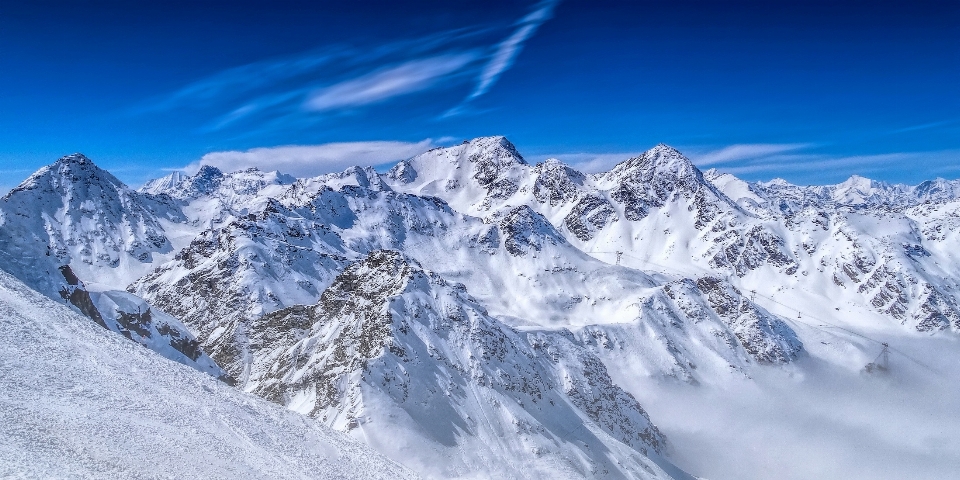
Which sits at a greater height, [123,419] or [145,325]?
[145,325]

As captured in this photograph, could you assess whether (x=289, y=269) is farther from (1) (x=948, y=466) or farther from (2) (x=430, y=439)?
(1) (x=948, y=466)

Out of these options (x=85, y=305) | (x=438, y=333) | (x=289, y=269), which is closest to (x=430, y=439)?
(x=438, y=333)

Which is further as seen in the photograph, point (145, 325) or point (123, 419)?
point (145, 325)

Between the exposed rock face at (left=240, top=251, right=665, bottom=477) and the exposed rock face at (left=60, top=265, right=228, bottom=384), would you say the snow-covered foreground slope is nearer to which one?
Answer: the exposed rock face at (left=240, top=251, right=665, bottom=477)

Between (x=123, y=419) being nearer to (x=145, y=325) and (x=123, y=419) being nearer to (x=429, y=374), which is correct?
(x=429, y=374)

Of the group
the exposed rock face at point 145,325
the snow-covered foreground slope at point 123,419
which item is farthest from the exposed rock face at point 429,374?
the snow-covered foreground slope at point 123,419

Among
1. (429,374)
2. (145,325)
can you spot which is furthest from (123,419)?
(145,325)

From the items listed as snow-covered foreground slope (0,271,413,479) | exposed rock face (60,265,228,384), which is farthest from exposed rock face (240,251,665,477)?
snow-covered foreground slope (0,271,413,479)

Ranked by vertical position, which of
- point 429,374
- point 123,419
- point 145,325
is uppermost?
point 429,374
